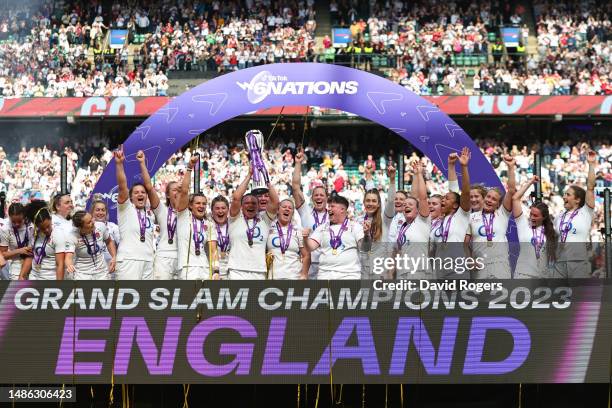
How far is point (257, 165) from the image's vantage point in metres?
11.9

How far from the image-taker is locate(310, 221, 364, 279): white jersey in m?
9.20

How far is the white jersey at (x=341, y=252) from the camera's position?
920 cm

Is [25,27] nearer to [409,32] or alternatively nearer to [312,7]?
[312,7]

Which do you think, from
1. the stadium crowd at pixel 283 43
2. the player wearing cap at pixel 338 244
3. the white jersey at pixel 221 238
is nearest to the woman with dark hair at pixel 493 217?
the player wearing cap at pixel 338 244

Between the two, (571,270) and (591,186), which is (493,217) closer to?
(591,186)

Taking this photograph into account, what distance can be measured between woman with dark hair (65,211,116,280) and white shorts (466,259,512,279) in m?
3.50

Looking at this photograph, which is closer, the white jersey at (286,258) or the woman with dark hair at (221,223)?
the white jersey at (286,258)

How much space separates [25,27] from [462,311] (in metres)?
24.1

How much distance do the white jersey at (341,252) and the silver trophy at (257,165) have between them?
4.74 ft

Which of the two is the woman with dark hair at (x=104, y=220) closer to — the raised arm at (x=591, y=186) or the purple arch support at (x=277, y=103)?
the purple arch support at (x=277, y=103)

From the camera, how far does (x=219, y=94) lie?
516 inches

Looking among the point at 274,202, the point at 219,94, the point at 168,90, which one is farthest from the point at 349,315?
the point at 168,90

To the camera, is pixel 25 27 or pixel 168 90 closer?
pixel 168 90

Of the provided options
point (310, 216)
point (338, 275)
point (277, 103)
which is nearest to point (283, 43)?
point (277, 103)
